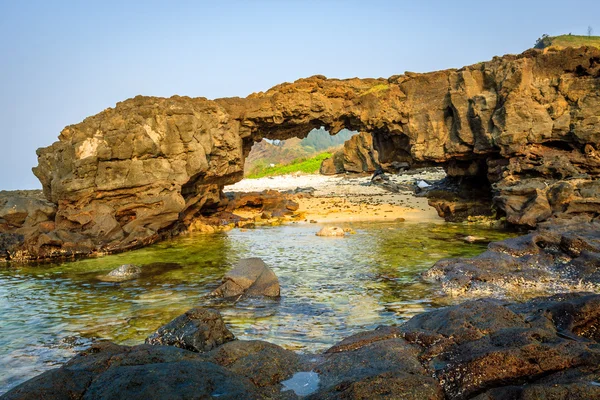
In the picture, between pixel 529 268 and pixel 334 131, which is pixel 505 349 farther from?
pixel 334 131

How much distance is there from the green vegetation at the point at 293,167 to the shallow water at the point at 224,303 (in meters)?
38.1

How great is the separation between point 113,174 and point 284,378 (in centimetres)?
1609

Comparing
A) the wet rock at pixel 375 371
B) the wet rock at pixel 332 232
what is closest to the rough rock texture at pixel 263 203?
the wet rock at pixel 332 232

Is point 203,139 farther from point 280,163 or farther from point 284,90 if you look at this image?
point 280,163

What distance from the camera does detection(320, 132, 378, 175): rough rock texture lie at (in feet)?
146

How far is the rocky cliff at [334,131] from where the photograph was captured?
1805cm

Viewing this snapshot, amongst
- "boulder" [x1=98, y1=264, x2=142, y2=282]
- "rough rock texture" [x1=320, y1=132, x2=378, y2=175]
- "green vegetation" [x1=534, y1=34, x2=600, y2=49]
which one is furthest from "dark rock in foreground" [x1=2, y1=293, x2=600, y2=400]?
"rough rock texture" [x1=320, y1=132, x2=378, y2=175]

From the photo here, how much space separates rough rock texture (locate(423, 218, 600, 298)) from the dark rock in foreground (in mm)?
4452

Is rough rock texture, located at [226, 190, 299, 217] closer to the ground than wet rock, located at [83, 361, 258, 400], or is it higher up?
closer to the ground

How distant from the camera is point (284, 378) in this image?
477 cm

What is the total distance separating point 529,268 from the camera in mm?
11133

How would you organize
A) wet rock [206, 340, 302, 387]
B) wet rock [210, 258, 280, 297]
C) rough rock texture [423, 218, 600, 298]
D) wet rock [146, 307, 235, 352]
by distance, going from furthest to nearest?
wet rock [210, 258, 280, 297] → rough rock texture [423, 218, 600, 298] → wet rock [146, 307, 235, 352] → wet rock [206, 340, 302, 387]

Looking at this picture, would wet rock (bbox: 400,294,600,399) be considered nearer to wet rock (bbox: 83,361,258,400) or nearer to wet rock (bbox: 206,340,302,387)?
wet rock (bbox: 206,340,302,387)

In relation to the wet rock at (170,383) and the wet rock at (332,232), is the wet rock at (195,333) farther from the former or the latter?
the wet rock at (332,232)
